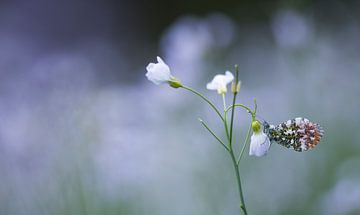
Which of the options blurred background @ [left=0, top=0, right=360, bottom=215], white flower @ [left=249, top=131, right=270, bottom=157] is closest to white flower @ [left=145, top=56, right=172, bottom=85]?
white flower @ [left=249, top=131, right=270, bottom=157]

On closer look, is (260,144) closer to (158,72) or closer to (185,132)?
(158,72)

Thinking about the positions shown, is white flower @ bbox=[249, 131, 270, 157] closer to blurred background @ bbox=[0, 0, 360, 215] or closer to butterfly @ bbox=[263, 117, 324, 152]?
butterfly @ bbox=[263, 117, 324, 152]

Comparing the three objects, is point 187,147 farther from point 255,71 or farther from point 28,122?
point 255,71

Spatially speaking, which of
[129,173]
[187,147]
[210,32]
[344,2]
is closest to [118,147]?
[129,173]

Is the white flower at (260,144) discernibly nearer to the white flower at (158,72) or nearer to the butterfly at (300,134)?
the butterfly at (300,134)

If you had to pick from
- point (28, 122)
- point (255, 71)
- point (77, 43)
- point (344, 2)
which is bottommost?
point (28, 122)
